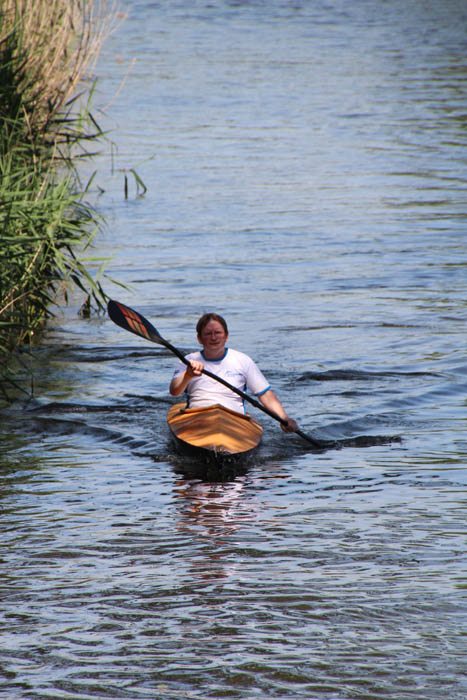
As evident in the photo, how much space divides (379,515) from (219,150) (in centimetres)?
1723

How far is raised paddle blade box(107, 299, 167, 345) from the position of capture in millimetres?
9055

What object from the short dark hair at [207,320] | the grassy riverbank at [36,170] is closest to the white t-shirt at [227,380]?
the short dark hair at [207,320]

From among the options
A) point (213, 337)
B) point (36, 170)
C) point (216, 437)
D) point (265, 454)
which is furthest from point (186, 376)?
point (36, 170)

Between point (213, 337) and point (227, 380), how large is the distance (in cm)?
37

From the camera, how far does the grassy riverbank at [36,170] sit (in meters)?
9.76

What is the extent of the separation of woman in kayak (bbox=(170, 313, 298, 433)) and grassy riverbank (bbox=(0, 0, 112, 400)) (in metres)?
1.33

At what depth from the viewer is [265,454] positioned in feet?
28.4

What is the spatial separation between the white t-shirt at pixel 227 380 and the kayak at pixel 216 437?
20 centimetres

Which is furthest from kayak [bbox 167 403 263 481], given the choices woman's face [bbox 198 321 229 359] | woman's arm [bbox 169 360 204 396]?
woman's face [bbox 198 321 229 359]

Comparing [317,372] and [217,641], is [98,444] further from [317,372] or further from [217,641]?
[217,641]

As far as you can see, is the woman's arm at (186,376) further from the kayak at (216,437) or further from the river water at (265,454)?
the river water at (265,454)

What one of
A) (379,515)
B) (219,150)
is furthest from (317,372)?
(219,150)

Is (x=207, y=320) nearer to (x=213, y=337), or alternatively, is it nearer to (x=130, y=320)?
Result: (x=213, y=337)

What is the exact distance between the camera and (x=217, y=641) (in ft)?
17.2
